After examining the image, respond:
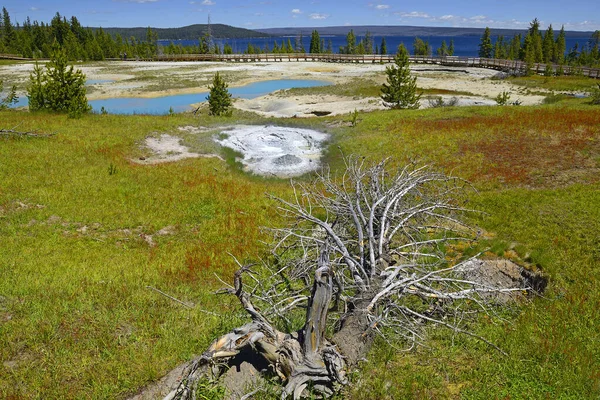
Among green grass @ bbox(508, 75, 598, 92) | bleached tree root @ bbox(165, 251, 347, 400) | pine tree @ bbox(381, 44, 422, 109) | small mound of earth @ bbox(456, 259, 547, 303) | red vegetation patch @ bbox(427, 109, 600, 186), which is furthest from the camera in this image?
green grass @ bbox(508, 75, 598, 92)

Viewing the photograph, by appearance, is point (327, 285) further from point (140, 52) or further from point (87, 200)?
point (140, 52)

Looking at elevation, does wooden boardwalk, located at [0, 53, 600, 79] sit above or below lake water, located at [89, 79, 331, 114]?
above

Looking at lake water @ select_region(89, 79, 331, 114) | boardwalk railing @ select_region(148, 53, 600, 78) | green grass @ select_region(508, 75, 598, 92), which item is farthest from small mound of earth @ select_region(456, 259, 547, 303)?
boardwalk railing @ select_region(148, 53, 600, 78)

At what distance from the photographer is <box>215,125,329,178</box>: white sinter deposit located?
2177cm

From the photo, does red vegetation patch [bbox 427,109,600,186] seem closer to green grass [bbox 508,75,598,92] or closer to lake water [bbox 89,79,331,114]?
green grass [bbox 508,75,598,92]

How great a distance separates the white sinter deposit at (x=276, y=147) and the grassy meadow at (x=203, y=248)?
116 centimetres

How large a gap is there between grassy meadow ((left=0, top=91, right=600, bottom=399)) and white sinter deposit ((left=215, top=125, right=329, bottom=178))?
1161mm

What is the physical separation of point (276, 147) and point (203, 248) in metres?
12.7

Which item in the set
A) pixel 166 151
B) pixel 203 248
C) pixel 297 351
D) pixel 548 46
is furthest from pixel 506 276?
pixel 548 46

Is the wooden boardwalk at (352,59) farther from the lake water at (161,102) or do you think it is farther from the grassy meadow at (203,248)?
the grassy meadow at (203,248)

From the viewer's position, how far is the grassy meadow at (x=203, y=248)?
6.66 m

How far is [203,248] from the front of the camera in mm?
12867

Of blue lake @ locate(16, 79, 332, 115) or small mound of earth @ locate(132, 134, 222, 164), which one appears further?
blue lake @ locate(16, 79, 332, 115)

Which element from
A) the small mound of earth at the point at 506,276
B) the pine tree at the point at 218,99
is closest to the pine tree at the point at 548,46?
the pine tree at the point at 218,99
